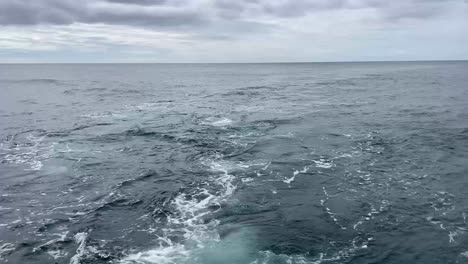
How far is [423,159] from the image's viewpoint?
109ft

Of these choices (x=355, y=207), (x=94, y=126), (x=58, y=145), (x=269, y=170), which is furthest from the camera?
(x=94, y=126)

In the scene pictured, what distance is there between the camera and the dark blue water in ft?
65.1

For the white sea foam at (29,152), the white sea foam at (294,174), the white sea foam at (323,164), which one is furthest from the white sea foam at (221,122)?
the white sea foam at (29,152)

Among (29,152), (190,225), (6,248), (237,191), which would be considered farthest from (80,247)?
(29,152)

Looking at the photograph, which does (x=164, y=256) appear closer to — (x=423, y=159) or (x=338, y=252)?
(x=338, y=252)

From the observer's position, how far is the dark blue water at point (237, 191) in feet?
65.1

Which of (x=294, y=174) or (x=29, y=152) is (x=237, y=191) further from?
(x=29, y=152)

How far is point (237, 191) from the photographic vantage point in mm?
27234

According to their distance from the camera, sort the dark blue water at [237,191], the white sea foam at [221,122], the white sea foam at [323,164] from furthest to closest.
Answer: the white sea foam at [221,122]
the white sea foam at [323,164]
the dark blue water at [237,191]

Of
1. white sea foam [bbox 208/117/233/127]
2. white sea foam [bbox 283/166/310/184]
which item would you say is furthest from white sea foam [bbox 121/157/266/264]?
white sea foam [bbox 208/117/233/127]

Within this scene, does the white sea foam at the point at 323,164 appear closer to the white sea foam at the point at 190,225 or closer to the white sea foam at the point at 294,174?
the white sea foam at the point at 294,174

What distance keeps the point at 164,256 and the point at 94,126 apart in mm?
35518

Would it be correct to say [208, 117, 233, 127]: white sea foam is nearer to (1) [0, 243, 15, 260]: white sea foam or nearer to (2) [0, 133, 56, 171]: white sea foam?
(2) [0, 133, 56, 171]: white sea foam

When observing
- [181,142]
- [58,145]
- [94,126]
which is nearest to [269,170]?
[181,142]
